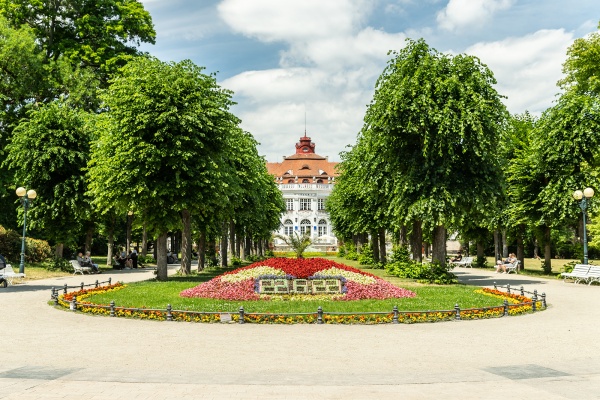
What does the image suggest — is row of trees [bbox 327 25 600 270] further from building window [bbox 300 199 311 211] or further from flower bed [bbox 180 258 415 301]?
building window [bbox 300 199 311 211]

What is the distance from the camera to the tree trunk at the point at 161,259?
89.6 ft

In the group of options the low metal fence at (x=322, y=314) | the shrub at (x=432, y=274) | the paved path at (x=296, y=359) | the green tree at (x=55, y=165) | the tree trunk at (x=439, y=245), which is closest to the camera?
the paved path at (x=296, y=359)

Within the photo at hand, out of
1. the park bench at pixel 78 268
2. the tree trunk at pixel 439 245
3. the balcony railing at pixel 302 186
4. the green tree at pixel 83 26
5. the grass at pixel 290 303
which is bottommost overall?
the grass at pixel 290 303

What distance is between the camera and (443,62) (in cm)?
2731

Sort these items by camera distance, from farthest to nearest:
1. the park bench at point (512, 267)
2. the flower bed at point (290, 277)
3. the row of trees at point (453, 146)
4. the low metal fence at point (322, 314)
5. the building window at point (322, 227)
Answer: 1. the building window at point (322, 227)
2. the park bench at point (512, 267)
3. the row of trees at point (453, 146)
4. the flower bed at point (290, 277)
5. the low metal fence at point (322, 314)

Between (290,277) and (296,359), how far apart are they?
8736 millimetres

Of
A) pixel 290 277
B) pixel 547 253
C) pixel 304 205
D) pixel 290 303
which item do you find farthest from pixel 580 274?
pixel 304 205

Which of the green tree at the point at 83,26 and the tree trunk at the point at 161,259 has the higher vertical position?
the green tree at the point at 83,26

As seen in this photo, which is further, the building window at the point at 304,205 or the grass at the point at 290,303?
the building window at the point at 304,205

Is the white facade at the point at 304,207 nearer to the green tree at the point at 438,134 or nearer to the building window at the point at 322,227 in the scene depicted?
the building window at the point at 322,227

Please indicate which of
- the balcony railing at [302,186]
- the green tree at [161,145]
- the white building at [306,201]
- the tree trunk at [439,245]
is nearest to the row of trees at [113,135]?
the green tree at [161,145]

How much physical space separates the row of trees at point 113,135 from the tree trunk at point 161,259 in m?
0.11

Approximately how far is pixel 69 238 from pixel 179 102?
15655 mm

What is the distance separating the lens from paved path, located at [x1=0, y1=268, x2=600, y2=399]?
810cm
